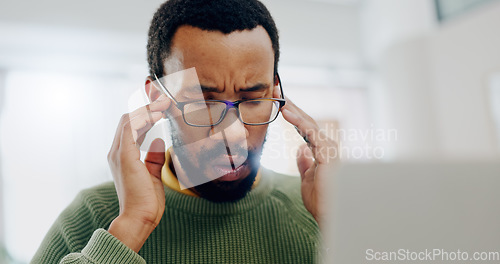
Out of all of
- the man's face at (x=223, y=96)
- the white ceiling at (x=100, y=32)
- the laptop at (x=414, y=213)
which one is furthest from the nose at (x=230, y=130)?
the white ceiling at (x=100, y=32)

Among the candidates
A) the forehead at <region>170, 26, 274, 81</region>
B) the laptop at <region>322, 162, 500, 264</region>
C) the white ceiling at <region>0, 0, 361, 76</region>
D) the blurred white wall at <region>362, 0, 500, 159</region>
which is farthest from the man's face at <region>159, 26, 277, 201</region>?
the white ceiling at <region>0, 0, 361, 76</region>

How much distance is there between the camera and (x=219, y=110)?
66 cm

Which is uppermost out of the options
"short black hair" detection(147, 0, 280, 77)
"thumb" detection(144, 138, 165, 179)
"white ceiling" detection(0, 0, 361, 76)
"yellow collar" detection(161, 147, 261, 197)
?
"white ceiling" detection(0, 0, 361, 76)

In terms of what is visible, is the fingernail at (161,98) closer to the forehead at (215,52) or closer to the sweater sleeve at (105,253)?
the forehead at (215,52)

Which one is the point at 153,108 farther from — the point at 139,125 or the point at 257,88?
the point at 257,88

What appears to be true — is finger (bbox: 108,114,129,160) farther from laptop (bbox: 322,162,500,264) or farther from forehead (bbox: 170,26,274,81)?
laptop (bbox: 322,162,500,264)

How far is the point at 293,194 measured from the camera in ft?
2.84

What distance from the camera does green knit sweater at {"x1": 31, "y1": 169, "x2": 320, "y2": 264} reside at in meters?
0.70

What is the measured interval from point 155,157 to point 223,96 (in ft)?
0.54

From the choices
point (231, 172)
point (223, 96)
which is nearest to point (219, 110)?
point (223, 96)

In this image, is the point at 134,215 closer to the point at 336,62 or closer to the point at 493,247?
the point at 493,247

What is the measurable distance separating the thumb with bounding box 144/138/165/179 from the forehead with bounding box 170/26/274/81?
15cm

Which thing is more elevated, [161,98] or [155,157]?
[161,98]

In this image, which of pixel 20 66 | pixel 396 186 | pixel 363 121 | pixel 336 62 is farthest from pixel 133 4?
pixel 396 186
